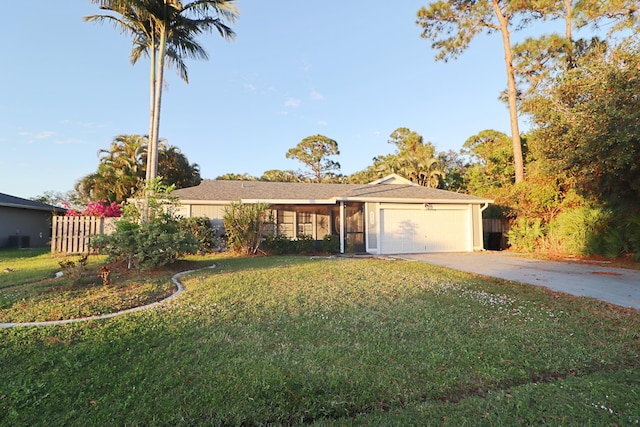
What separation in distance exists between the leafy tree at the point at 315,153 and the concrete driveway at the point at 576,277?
92.6ft

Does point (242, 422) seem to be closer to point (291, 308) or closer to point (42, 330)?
point (291, 308)

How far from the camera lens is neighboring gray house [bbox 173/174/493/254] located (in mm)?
13578

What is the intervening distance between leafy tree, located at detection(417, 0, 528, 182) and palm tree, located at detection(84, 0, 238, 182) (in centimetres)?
1186

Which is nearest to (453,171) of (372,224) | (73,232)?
(372,224)

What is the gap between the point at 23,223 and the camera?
16734mm

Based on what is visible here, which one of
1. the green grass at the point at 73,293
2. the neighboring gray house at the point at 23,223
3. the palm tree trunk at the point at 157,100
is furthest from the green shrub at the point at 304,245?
the neighboring gray house at the point at 23,223

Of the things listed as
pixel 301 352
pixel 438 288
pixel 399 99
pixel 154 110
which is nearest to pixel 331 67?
pixel 399 99

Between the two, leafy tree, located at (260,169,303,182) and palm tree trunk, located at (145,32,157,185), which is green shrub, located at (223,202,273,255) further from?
leafy tree, located at (260,169,303,182)

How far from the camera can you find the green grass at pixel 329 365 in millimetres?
2229

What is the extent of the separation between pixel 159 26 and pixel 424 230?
13.2 meters

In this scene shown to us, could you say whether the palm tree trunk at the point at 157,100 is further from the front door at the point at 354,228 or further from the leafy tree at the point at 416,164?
the leafy tree at the point at 416,164

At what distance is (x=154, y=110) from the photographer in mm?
10617

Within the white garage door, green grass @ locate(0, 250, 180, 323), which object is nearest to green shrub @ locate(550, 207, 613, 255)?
the white garage door

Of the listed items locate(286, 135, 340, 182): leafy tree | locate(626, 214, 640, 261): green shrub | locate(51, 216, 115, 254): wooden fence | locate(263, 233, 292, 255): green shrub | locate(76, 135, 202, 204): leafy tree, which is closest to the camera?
locate(626, 214, 640, 261): green shrub
